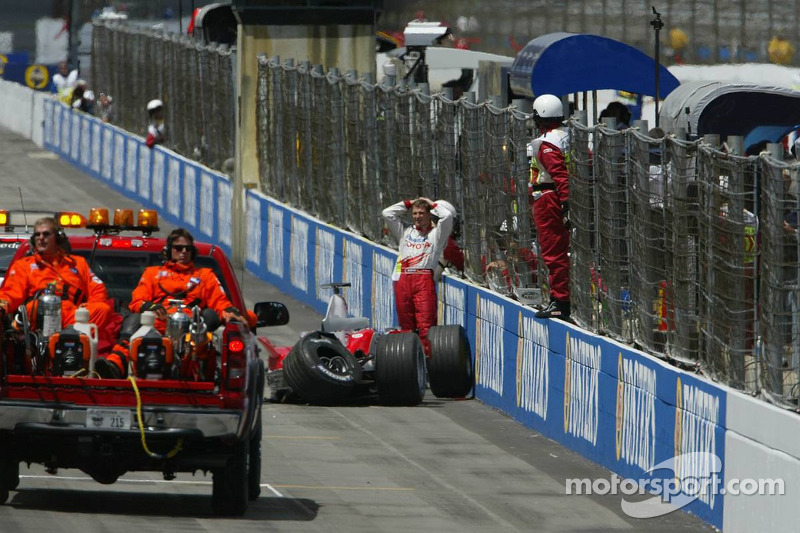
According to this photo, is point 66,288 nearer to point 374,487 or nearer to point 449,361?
point 374,487

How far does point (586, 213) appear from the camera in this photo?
16.4 meters

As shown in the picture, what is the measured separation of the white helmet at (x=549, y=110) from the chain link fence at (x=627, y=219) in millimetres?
247

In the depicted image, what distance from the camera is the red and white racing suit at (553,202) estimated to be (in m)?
17.0

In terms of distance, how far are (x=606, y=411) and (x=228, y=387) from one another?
4.11m

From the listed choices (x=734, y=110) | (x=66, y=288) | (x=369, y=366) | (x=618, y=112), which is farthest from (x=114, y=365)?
(x=734, y=110)

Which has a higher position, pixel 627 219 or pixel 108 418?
pixel 627 219

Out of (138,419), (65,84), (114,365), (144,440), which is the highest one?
(114,365)

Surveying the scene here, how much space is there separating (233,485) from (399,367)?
5.82 m

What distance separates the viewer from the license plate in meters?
11.6

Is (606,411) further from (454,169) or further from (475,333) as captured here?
(454,169)

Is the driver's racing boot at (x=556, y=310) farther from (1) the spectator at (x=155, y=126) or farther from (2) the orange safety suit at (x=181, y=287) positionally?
(1) the spectator at (x=155, y=126)

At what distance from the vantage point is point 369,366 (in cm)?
1816

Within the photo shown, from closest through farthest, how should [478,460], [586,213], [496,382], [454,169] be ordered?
[478,460]
[586,213]
[496,382]
[454,169]

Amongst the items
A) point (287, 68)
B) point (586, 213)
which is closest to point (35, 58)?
point (287, 68)
